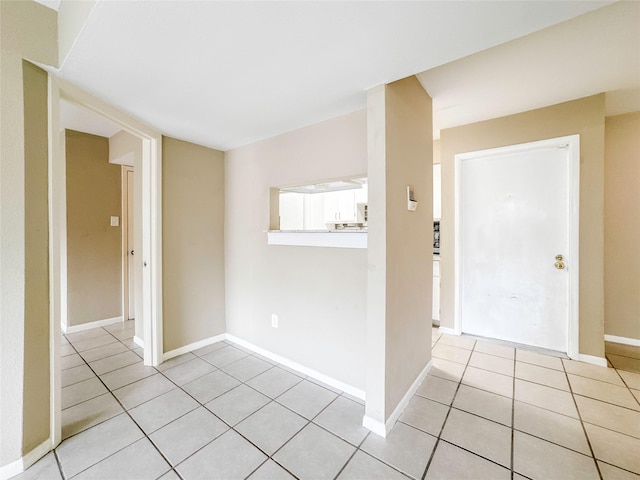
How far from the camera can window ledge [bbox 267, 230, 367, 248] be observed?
196 centimetres

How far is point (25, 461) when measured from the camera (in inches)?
54.3

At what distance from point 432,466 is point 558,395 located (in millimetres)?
1315

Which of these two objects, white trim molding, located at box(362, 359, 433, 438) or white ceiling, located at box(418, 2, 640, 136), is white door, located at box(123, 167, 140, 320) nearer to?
white trim molding, located at box(362, 359, 433, 438)

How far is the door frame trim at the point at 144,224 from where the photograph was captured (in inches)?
60.4

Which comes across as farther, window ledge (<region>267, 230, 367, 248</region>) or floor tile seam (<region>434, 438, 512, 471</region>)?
window ledge (<region>267, 230, 367, 248</region>)

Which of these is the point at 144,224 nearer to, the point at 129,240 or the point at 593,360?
the point at 129,240

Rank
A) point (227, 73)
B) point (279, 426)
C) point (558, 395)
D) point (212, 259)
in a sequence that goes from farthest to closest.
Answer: point (212, 259)
point (558, 395)
point (279, 426)
point (227, 73)

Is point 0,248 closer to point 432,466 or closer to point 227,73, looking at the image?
point 227,73

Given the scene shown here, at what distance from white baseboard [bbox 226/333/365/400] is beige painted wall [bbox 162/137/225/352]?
15.6 inches

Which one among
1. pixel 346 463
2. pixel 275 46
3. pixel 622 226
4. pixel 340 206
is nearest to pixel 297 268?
pixel 346 463

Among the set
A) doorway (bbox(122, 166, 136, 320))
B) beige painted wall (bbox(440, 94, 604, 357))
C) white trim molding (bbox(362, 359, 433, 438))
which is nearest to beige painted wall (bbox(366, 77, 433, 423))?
white trim molding (bbox(362, 359, 433, 438))

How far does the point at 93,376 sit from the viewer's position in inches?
89.2

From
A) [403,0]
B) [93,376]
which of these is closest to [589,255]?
[403,0]

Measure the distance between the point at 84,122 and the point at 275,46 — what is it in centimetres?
292
